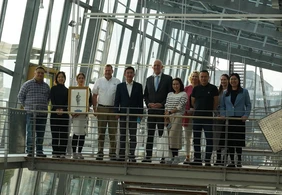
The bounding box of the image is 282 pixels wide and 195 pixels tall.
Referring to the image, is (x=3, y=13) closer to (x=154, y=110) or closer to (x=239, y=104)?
(x=154, y=110)

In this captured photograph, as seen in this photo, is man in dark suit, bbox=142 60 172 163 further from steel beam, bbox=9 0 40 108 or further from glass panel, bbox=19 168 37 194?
glass panel, bbox=19 168 37 194

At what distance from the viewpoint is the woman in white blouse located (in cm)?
830

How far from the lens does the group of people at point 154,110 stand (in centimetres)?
822

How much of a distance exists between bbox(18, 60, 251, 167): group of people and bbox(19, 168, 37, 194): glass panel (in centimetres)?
333

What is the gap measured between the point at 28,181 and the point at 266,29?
18.7ft

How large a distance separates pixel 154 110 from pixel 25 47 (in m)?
3.63

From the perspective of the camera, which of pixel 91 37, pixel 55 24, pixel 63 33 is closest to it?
pixel 55 24

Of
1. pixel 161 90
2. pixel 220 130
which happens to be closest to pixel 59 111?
pixel 161 90

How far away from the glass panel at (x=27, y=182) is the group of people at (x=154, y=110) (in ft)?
10.9

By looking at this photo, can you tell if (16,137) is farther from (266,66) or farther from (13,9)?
(266,66)

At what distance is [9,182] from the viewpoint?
11594mm

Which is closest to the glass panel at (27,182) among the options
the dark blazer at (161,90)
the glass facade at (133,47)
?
the glass facade at (133,47)

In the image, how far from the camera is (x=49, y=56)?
12.1 m

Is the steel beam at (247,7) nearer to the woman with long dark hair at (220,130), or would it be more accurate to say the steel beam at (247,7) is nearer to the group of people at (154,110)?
the group of people at (154,110)
